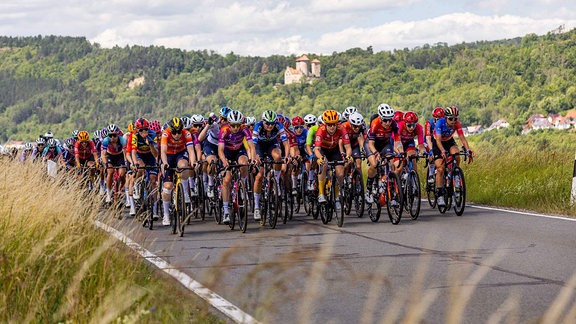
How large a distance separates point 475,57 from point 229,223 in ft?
527

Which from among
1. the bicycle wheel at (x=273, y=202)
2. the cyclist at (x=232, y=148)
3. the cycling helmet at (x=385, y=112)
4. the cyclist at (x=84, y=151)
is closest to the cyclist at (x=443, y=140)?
the cycling helmet at (x=385, y=112)

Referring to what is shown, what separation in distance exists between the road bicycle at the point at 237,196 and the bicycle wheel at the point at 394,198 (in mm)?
2285

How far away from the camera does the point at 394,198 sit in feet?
50.8

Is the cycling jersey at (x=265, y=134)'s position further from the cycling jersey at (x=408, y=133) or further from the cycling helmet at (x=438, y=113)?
Result: the cycling helmet at (x=438, y=113)

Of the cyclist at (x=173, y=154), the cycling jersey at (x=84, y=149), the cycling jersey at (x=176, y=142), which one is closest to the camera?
the cyclist at (x=173, y=154)

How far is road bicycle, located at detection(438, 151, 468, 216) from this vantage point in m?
16.4

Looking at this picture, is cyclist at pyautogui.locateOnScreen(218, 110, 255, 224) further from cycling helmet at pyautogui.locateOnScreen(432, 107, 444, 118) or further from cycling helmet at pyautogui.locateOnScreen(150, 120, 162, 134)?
cycling helmet at pyautogui.locateOnScreen(432, 107, 444, 118)

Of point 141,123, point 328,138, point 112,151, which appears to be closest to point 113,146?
point 112,151

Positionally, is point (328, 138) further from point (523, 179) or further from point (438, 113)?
point (523, 179)

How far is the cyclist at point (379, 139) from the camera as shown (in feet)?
53.3

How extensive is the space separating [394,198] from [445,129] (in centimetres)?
236

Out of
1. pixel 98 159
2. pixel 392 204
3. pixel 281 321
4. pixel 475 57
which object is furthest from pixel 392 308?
pixel 475 57

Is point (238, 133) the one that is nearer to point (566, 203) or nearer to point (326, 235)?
point (326, 235)

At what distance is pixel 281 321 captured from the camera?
711 centimetres
